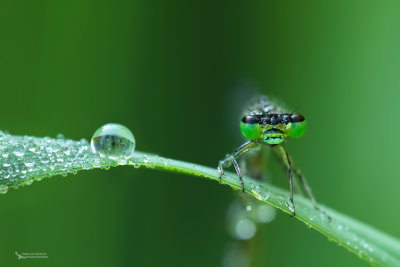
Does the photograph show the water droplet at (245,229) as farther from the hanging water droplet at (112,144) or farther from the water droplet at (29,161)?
the water droplet at (29,161)

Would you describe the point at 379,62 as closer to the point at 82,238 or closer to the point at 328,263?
the point at 328,263

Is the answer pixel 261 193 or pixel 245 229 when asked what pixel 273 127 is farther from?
pixel 245 229

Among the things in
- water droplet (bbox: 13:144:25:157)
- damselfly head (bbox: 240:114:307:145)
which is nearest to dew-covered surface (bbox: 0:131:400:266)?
water droplet (bbox: 13:144:25:157)

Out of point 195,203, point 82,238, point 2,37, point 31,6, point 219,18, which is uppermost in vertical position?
point 219,18

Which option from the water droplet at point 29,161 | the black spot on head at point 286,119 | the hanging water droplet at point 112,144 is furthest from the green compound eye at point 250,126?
the water droplet at point 29,161

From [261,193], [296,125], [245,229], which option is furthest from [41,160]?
[245,229]

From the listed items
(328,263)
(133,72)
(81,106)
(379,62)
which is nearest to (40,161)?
(81,106)
